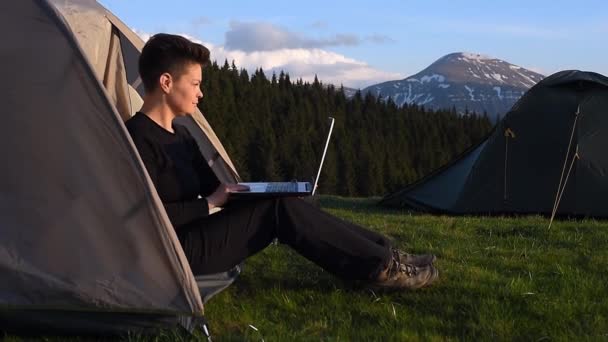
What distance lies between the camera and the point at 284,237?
189 inches

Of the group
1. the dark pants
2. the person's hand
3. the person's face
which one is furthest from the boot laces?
the person's face

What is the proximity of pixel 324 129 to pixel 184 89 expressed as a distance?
7860 cm

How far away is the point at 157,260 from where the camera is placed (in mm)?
4270

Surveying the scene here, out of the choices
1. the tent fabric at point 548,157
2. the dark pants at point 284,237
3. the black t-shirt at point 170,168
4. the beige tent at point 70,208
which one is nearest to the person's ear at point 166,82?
the black t-shirt at point 170,168

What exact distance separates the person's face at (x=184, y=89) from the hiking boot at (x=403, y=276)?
1.67m

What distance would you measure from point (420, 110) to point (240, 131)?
41.8 metres

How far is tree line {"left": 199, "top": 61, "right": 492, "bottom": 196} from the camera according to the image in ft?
269

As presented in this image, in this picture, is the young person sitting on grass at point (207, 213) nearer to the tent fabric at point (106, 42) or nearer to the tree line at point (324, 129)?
the tent fabric at point (106, 42)

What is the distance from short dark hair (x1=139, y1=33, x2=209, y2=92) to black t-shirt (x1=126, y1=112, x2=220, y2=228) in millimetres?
290

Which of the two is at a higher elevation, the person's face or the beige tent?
the person's face

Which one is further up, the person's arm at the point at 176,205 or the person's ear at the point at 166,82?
the person's ear at the point at 166,82

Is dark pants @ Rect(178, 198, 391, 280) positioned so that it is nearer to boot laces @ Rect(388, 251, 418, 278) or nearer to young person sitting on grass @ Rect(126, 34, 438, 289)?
young person sitting on grass @ Rect(126, 34, 438, 289)

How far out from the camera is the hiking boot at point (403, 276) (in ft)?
16.3

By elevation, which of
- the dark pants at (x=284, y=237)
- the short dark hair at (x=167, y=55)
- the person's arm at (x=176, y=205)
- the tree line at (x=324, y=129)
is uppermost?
the short dark hair at (x=167, y=55)
